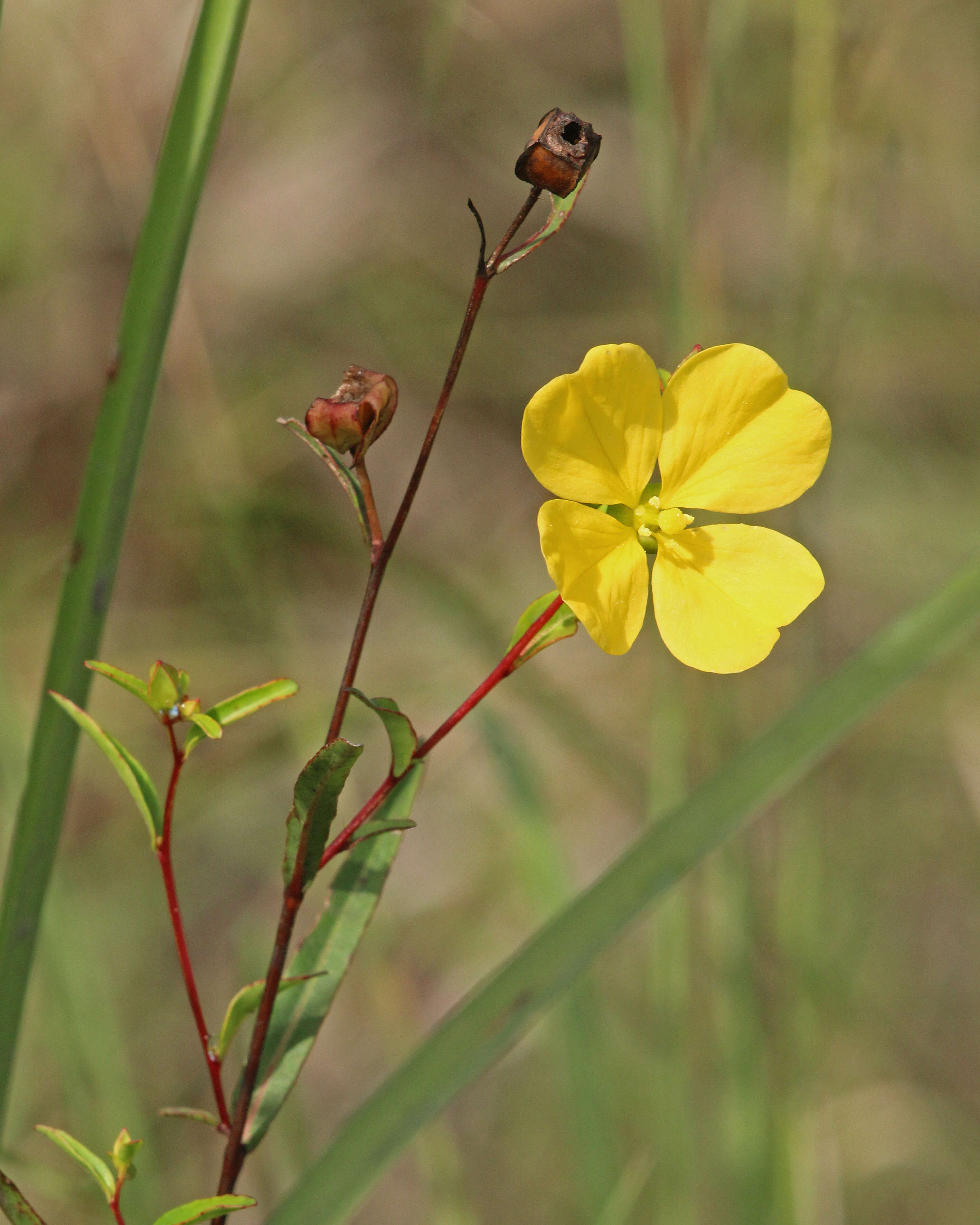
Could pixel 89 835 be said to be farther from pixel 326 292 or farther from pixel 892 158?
pixel 892 158

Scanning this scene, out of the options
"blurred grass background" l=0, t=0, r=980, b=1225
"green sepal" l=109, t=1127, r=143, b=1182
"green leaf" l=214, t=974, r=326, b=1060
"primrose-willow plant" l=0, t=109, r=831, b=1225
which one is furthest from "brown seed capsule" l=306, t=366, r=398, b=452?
"blurred grass background" l=0, t=0, r=980, b=1225

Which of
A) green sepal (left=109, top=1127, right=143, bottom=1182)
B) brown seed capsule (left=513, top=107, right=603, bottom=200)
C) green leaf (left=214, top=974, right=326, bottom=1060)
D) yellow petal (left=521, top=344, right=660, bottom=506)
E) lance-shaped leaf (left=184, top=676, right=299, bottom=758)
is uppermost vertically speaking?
brown seed capsule (left=513, top=107, right=603, bottom=200)

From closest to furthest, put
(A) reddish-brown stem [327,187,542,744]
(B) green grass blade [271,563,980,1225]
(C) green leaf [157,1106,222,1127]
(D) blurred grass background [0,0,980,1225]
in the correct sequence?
1. (A) reddish-brown stem [327,187,542,744]
2. (C) green leaf [157,1106,222,1127]
3. (B) green grass blade [271,563,980,1225]
4. (D) blurred grass background [0,0,980,1225]

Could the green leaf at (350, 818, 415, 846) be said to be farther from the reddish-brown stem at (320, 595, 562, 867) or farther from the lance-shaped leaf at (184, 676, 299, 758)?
the lance-shaped leaf at (184, 676, 299, 758)

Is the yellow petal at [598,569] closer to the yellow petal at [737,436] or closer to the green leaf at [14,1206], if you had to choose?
the yellow petal at [737,436]

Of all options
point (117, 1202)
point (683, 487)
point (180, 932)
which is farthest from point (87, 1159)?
point (683, 487)

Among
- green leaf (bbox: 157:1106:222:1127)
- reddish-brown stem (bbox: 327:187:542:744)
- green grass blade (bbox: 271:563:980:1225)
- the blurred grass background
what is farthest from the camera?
the blurred grass background

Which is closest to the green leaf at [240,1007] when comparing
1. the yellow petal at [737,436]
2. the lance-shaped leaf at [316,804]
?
the lance-shaped leaf at [316,804]
